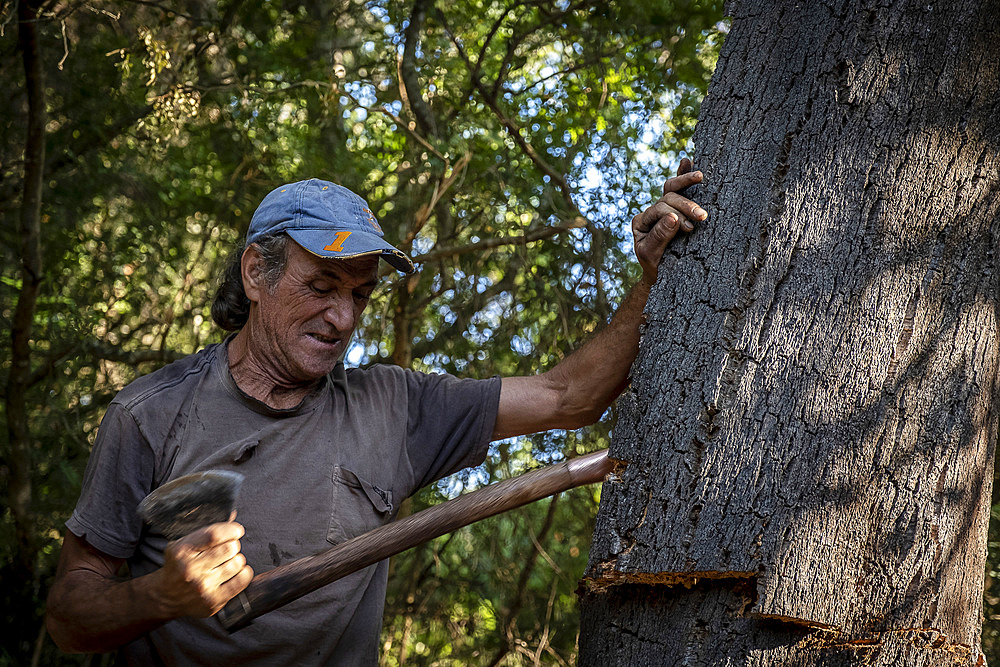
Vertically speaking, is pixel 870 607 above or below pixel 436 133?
below

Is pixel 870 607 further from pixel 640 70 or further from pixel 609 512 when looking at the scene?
pixel 640 70

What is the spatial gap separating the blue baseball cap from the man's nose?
0.54 ft

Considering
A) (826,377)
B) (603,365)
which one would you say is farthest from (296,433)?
→ (826,377)

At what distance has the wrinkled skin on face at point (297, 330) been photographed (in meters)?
2.29

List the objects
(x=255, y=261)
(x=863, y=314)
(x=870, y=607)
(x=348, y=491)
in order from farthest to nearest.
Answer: (x=255, y=261) → (x=348, y=491) → (x=863, y=314) → (x=870, y=607)

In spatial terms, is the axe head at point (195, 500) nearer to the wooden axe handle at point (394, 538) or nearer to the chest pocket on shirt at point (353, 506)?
the wooden axe handle at point (394, 538)

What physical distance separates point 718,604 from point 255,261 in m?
1.66

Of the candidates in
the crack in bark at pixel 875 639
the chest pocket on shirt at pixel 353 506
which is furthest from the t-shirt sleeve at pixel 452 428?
the crack in bark at pixel 875 639

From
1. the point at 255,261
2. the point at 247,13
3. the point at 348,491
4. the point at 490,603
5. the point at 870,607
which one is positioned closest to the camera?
the point at 870,607

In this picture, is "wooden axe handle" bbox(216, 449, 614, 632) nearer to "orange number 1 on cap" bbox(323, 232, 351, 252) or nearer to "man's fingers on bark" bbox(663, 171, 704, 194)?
"man's fingers on bark" bbox(663, 171, 704, 194)

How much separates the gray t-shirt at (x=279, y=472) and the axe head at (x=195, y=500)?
0.25m

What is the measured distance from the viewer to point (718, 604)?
1459mm

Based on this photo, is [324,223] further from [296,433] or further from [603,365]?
[603,365]

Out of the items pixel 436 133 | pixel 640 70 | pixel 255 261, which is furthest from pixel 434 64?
pixel 255 261
